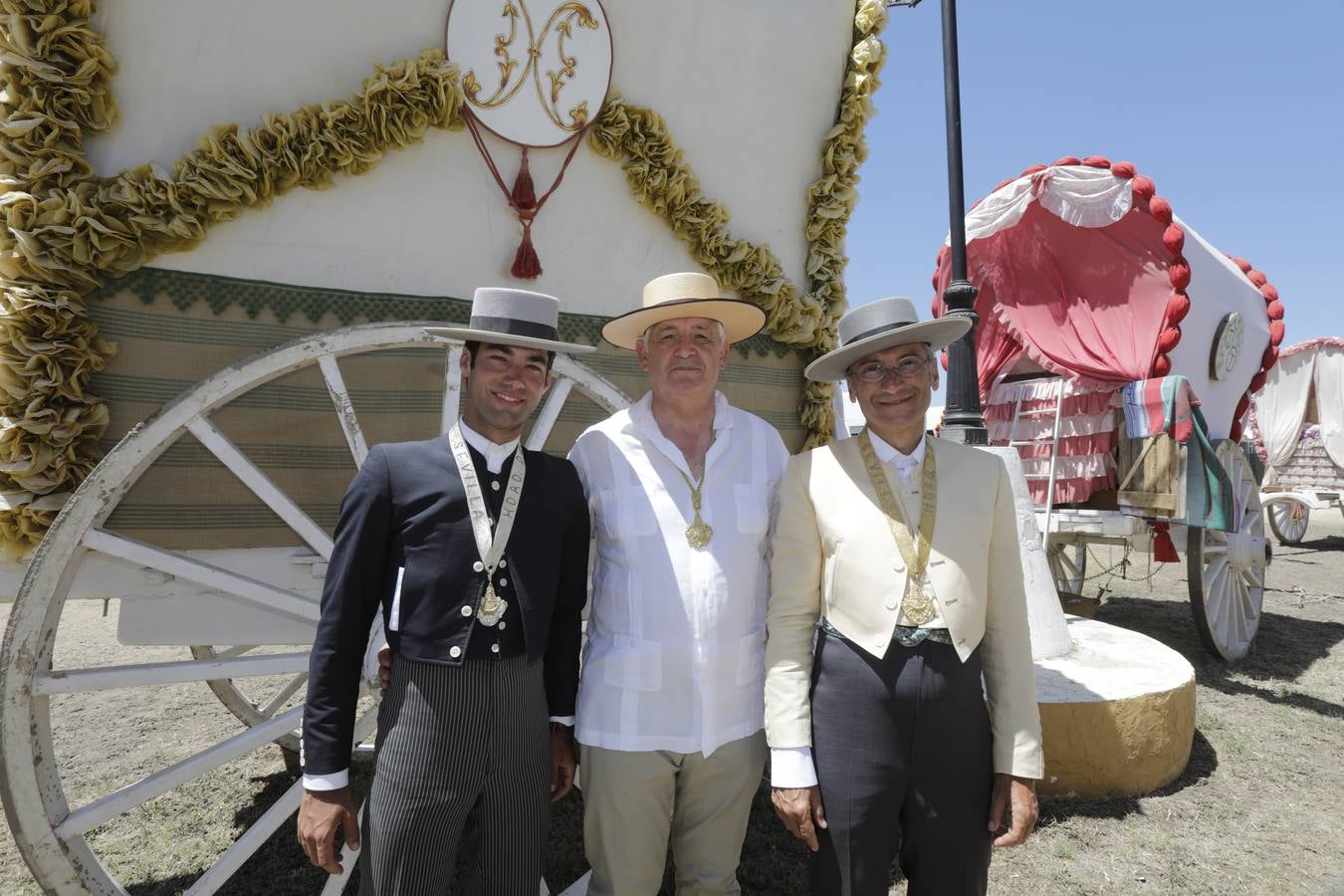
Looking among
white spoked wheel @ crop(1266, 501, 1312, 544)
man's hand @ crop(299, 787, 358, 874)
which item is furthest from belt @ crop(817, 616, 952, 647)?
white spoked wheel @ crop(1266, 501, 1312, 544)

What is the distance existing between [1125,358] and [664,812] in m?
5.46

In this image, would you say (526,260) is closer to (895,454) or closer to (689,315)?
(689,315)

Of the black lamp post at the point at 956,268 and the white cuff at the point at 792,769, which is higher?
the black lamp post at the point at 956,268

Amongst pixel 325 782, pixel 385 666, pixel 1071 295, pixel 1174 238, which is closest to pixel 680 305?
pixel 385 666

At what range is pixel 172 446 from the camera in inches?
89.1

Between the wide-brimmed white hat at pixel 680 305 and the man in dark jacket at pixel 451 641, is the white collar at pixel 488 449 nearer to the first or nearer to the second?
the man in dark jacket at pixel 451 641

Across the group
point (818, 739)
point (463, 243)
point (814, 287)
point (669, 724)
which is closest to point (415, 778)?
point (669, 724)

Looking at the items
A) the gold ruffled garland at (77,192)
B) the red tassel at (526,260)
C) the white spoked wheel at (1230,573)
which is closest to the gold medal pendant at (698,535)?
the red tassel at (526,260)

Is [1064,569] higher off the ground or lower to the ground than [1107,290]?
lower

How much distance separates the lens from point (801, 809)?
5.49 ft

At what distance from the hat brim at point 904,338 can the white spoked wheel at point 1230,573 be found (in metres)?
5.01

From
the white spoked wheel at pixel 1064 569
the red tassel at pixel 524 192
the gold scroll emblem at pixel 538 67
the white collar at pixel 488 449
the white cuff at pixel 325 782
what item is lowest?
the white spoked wheel at pixel 1064 569

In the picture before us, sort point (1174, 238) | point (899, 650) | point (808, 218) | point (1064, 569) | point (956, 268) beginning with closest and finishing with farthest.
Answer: point (899, 650) < point (808, 218) < point (956, 268) < point (1174, 238) < point (1064, 569)

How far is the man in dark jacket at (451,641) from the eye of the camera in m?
1.59
